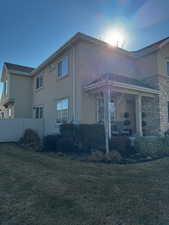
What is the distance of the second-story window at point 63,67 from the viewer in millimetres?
10961

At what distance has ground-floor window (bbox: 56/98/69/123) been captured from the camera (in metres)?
10.8

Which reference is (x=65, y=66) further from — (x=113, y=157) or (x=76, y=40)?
(x=113, y=157)

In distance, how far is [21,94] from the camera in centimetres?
1575

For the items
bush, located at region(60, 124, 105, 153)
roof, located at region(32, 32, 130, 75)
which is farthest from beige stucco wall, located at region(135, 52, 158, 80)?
bush, located at region(60, 124, 105, 153)

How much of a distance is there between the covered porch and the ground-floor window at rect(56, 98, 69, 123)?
2063 mm

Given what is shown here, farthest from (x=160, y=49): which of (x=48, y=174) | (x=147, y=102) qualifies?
(x=48, y=174)

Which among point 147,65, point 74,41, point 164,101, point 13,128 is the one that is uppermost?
point 74,41

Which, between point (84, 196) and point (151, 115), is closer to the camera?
point (84, 196)

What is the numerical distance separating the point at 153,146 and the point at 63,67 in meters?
7.71

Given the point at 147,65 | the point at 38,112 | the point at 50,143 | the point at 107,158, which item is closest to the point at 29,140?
the point at 50,143

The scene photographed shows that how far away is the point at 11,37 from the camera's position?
11.6 metres

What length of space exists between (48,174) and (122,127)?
771cm

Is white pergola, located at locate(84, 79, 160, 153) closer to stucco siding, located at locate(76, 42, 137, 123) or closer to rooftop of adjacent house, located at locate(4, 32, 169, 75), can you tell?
stucco siding, located at locate(76, 42, 137, 123)

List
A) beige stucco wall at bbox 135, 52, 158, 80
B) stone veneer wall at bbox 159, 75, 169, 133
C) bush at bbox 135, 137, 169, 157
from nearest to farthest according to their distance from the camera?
bush at bbox 135, 137, 169, 157, stone veneer wall at bbox 159, 75, 169, 133, beige stucco wall at bbox 135, 52, 158, 80
